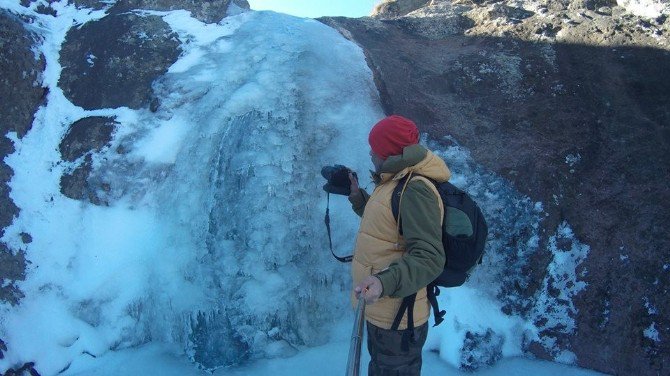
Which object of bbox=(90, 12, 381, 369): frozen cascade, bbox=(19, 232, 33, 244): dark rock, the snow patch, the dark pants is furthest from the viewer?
bbox=(19, 232, 33, 244): dark rock

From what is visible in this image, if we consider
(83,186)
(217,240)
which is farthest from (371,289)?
(83,186)

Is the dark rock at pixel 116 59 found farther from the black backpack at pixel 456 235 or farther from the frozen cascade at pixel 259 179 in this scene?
the black backpack at pixel 456 235

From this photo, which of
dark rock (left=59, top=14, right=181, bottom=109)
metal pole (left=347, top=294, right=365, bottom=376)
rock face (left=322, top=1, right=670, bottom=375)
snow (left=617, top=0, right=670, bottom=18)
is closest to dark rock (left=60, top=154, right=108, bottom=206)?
dark rock (left=59, top=14, right=181, bottom=109)

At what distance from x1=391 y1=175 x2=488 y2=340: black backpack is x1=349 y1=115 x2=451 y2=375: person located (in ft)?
0.13

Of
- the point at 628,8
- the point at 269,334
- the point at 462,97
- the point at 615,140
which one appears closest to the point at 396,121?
the point at 269,334

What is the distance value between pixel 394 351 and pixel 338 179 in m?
1.22

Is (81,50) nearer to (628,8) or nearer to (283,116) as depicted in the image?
(283,116)

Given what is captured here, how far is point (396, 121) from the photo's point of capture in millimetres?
2922

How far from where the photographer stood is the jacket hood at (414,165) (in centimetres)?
284

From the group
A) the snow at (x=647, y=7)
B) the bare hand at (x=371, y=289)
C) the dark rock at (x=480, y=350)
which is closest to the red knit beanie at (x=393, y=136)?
the bare hand at (x=371, y=289)

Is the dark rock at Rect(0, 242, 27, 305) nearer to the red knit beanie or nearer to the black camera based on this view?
the black camera

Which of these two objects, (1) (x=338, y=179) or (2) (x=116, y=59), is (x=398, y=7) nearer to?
(2) (x=116, y=59)

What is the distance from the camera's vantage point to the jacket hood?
2.84 meters

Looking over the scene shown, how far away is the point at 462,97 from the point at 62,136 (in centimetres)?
515
